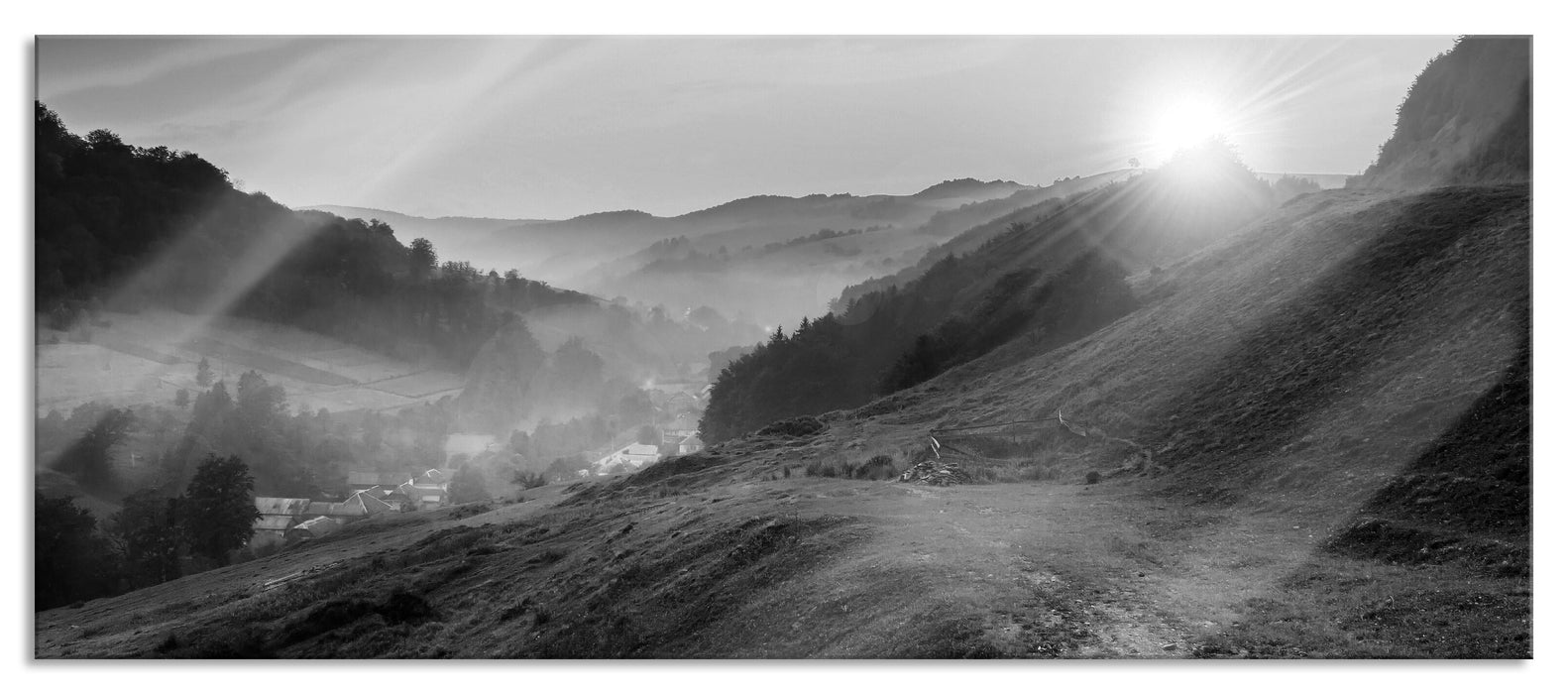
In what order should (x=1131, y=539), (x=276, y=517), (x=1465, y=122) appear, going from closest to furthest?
(x=1131, y=539) < (x=1465, y=122) < (x=276, y=517)

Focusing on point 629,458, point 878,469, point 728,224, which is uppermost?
point 728,224

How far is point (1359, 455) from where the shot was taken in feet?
27.1

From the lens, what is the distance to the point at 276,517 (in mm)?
22766

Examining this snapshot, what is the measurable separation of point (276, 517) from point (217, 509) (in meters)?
2.88

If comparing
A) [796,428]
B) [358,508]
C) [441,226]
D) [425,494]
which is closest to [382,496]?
[358,508]

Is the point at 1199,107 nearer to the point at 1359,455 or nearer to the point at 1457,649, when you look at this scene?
the point at 1359,455

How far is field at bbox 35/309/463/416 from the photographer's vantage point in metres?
10.4

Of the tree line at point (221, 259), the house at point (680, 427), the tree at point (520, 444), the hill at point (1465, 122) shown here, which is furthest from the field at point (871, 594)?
the house at point (680, 427)

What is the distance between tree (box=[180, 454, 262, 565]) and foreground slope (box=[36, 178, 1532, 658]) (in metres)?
6.54

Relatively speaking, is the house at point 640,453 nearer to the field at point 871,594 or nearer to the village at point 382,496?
the village at point 382,496

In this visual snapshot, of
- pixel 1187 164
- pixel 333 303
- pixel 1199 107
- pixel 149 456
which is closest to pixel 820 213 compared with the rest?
pixel 1199 107

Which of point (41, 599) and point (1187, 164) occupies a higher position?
point (1187, 164)

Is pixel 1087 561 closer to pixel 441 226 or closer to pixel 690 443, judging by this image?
pixel 441 226

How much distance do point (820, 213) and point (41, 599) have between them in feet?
49.9
